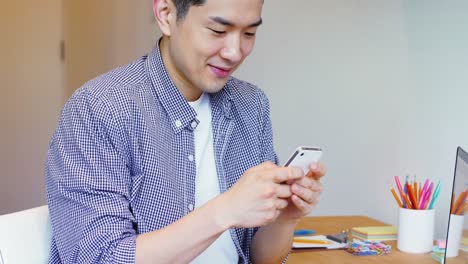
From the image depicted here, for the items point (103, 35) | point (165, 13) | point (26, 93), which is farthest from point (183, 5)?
point (26, 93)

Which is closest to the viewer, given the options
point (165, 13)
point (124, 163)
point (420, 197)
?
point (124, 163)

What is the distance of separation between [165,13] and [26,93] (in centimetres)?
281

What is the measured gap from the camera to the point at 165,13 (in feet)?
3.58

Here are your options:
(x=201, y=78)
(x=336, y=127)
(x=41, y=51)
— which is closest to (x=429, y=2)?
(x=336, y=127)

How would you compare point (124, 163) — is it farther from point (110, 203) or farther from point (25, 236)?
point (25, 236)

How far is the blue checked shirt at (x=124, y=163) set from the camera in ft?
3.07

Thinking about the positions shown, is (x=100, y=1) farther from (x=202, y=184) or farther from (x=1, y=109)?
(x=202, y=184)

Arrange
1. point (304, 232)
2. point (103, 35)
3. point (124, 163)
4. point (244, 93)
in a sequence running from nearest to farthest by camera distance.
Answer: point (124, 163) < point (244, 93) < point (304, 232) < point (103, 35)

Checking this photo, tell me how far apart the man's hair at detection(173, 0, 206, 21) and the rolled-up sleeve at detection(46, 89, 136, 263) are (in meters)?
A: 0.20

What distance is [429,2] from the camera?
1.54 meters

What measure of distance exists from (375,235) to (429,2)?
59 centimetres

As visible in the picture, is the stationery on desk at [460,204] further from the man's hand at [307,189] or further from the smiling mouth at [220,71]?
the smiling mouth at [220,71]

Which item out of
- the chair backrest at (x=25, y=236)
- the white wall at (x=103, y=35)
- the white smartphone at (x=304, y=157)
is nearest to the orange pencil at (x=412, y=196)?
the white smartphone at (x=304, y=157)

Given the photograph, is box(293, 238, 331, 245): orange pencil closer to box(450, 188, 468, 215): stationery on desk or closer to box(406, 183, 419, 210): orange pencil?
box(406, 183, 419, 210): orange pencil
